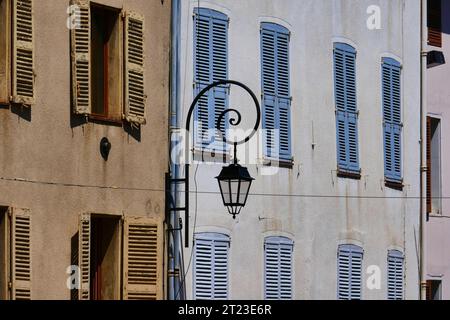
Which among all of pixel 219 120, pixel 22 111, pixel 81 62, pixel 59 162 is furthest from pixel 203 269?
pixel 22 111

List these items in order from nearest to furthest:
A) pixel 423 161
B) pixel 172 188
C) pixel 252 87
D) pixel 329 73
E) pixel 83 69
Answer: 1. pixel 83 69
2. pixel 172 188
3. pixel 252 87
4. pixel 329 73
5. pixel 423 161

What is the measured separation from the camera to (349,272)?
28406 mm

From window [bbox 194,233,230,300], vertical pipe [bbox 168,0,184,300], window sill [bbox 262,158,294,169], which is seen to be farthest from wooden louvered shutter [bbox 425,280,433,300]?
vertical pipe [bbox 168,0,184,300]

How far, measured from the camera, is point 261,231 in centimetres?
2633

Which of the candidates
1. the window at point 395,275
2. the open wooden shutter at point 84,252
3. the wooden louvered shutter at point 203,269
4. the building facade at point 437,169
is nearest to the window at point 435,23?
the building facade at point 437,169

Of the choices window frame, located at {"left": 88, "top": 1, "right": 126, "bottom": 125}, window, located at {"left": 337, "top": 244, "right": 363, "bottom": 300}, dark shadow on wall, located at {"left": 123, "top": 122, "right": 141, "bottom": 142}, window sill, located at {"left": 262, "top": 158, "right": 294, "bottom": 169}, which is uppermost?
window frame, located at {"left": 88, "top": 1, "right": 126, "bottom": 125}

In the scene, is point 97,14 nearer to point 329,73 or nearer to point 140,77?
point 140,77

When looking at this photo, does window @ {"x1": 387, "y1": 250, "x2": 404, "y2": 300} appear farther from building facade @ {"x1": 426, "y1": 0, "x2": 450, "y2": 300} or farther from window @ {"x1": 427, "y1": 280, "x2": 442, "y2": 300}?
window @ {"x1": 427, "y1": 280, "x2": 442, "y2": 300}

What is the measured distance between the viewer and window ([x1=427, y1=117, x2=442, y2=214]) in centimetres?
3123

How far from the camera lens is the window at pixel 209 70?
82.7ft

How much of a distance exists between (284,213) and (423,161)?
431 cm

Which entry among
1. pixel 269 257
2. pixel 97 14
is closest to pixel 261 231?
pixel 269 257

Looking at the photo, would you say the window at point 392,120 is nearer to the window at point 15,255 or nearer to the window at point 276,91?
the window at point 276,91

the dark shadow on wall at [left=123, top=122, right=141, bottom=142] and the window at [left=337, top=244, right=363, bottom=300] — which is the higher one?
the dark shadow on wall at [left=123, top=122, right=141, bottom=142]
